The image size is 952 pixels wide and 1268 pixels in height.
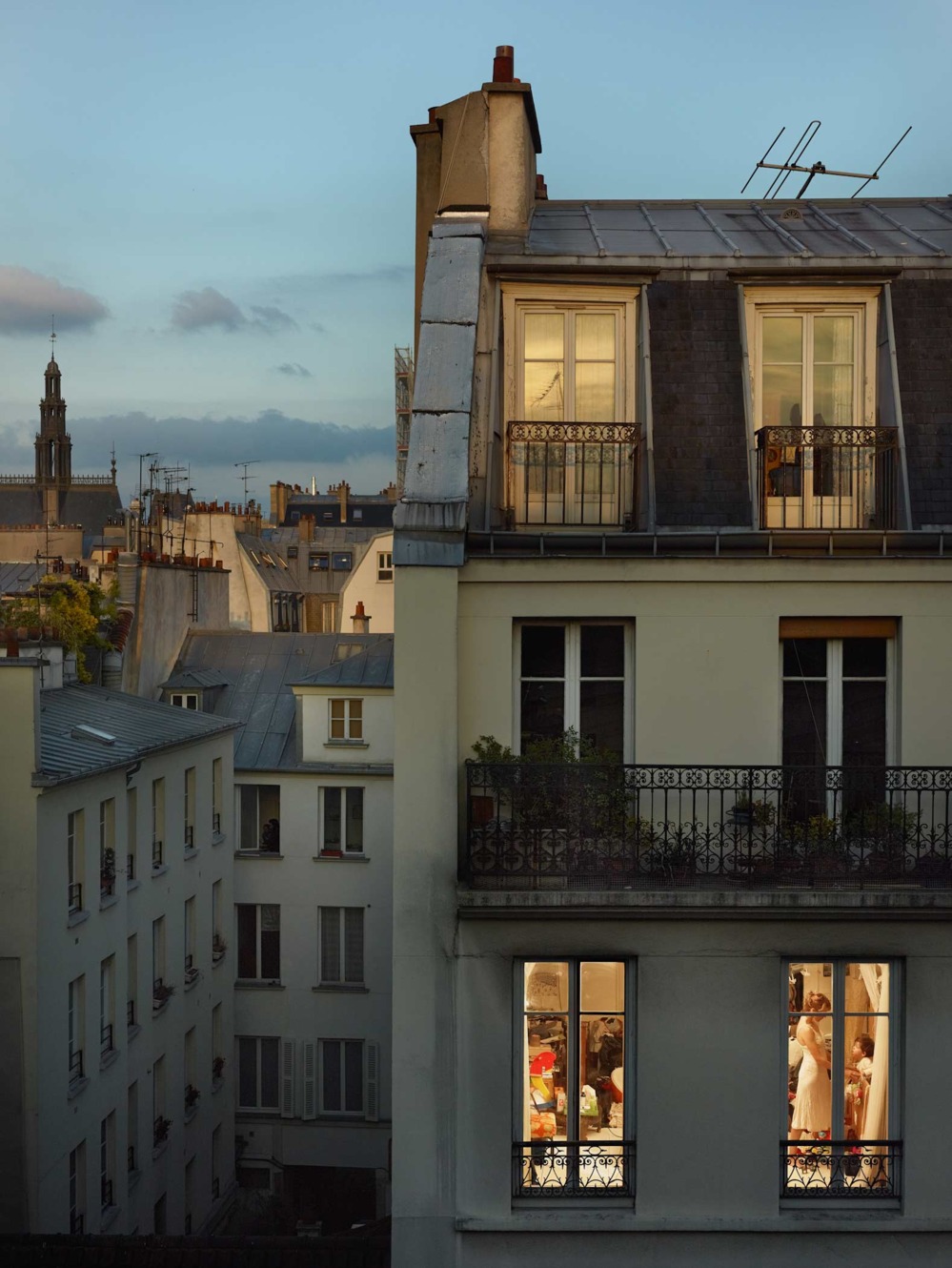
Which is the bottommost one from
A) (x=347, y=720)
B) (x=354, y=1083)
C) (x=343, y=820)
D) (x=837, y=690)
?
(x=354, y=1083)

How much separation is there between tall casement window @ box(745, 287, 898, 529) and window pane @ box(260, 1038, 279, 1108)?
24.3 m

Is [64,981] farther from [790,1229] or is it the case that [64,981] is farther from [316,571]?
[316,571]

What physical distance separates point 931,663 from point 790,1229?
4.72 metres

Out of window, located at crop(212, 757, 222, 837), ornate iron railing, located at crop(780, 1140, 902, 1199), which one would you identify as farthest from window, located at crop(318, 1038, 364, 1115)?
ornate iron railing, located at crop(780, 1140, 902, 1199)

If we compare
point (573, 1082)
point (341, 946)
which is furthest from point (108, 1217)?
point (573, 1082)

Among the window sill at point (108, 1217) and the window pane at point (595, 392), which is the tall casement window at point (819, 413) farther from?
the window sill at point (108, 1217)

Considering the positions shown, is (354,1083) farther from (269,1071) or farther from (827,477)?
(827,477)

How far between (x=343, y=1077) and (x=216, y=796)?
24.2ft

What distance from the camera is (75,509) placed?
139 m

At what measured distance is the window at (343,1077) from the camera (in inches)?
1264

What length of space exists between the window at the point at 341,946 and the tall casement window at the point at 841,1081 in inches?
878

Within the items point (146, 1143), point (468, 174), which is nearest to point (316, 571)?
point (146, 1143)

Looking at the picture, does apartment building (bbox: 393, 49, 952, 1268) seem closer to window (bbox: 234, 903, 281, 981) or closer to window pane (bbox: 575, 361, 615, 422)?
window pane (bbox: 575, 361, 615, 422)

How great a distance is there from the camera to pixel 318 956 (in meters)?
32.5
